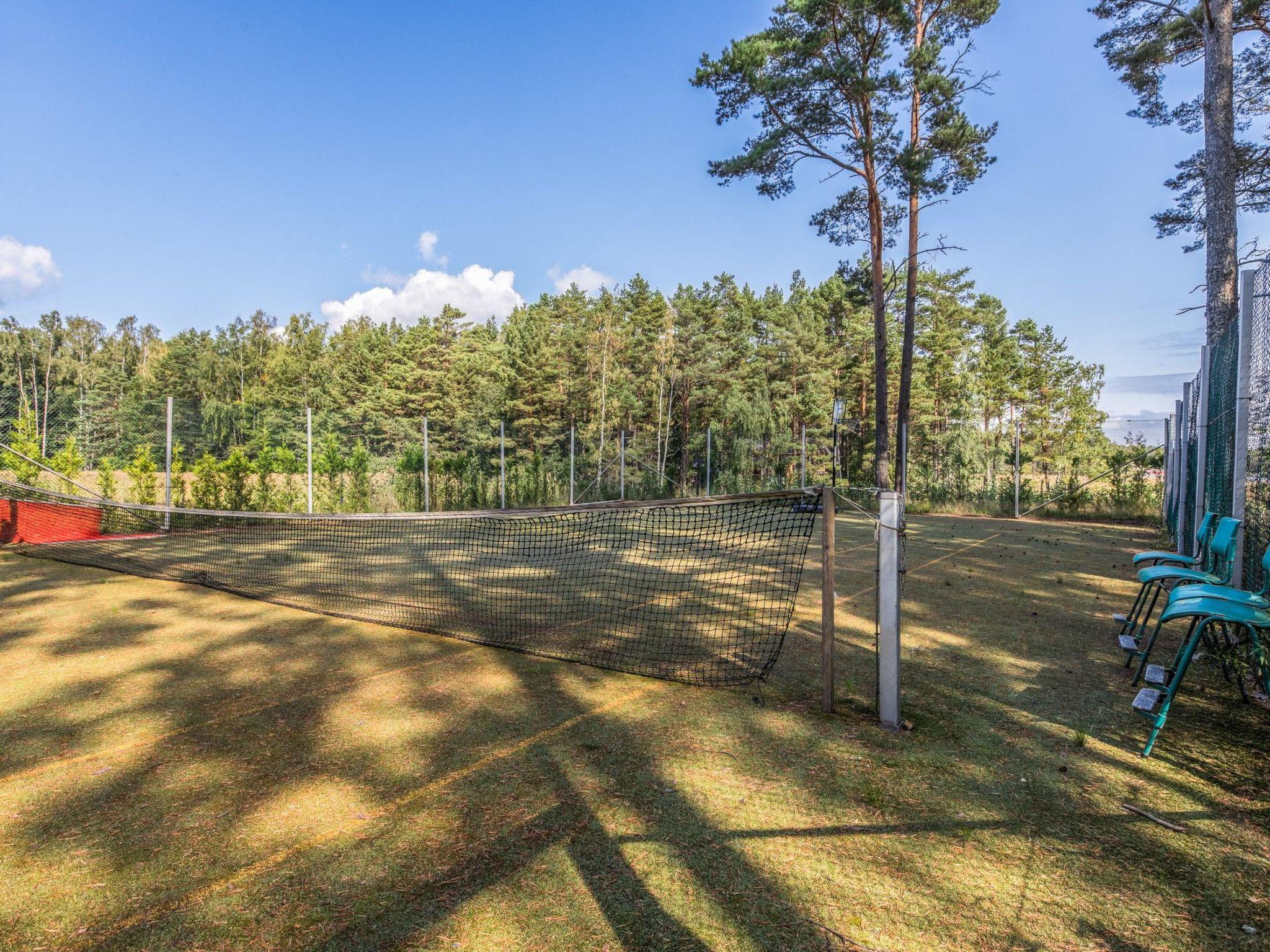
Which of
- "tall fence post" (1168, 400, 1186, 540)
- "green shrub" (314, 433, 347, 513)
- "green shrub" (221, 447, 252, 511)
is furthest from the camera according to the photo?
"green shrub" (314, 433, 347, 513)

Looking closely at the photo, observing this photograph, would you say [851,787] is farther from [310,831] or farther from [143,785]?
[143,785]

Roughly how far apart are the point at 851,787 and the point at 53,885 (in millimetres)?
2548

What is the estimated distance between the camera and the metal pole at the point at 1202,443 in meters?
6.39

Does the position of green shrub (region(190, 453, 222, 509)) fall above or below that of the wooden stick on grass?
above

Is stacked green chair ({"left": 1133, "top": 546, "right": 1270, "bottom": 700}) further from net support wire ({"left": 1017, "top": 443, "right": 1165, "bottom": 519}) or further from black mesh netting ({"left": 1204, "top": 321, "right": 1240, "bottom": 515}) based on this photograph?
net support wire ({"left": 1017, "top": 443, "right": 1165, "bottom": 519})

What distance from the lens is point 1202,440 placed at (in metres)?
6.48

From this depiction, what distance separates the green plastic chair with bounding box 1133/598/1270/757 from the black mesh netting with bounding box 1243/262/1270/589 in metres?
1.38

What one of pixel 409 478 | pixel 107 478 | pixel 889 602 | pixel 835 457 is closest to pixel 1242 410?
pixel 889 602

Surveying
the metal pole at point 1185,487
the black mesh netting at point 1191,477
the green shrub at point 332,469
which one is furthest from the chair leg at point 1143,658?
the green shrub at point 332,469

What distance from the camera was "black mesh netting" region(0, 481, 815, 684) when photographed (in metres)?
4.49

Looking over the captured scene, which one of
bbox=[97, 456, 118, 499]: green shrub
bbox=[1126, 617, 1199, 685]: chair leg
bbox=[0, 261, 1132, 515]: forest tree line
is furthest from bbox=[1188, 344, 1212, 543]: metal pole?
bbox=[97, 456, 118, 499]: green shrub

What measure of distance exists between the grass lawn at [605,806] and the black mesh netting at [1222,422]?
2133 mm

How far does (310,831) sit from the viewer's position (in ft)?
7.30

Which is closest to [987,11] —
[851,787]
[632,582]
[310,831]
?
[632,582]
